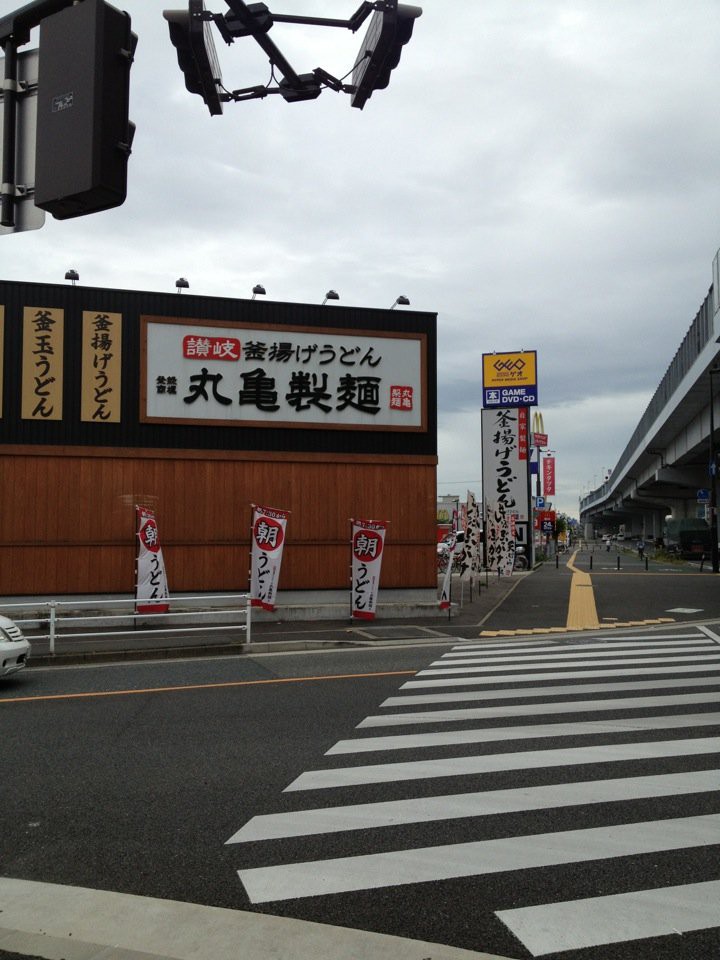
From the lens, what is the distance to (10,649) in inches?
432

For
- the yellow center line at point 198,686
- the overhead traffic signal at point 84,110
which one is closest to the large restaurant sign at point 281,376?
the yellow center line at point 198,686

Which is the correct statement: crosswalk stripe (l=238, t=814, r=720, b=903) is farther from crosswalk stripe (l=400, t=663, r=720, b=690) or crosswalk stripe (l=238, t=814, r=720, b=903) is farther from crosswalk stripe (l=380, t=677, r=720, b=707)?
crosswalk stripe (l=400, t=663, r=720, b=690)

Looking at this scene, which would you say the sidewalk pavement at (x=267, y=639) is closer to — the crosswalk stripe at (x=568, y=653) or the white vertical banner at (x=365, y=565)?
the white vertical banner at (x=365, y=565)

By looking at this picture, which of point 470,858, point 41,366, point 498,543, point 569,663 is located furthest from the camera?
point 498,543

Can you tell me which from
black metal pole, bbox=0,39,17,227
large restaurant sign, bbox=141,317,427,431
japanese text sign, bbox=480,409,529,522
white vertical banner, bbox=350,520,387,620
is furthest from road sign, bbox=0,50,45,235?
japanese text sign, bbox=480,409,529,522

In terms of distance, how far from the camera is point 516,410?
44.8 m

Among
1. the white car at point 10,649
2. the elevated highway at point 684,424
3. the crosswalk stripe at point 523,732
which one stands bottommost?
the crosswalk stripe at point 523,732

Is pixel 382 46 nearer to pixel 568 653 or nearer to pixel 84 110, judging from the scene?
pixel 84 110

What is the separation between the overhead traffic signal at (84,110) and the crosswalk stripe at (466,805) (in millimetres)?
4361

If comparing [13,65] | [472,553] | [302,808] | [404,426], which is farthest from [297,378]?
[13,65]

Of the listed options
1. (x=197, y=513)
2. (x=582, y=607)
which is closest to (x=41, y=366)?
(x=197, y=513)

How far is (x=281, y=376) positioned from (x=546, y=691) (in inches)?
476

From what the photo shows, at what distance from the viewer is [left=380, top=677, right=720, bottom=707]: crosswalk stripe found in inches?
407

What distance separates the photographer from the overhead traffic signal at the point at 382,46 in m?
5.97
